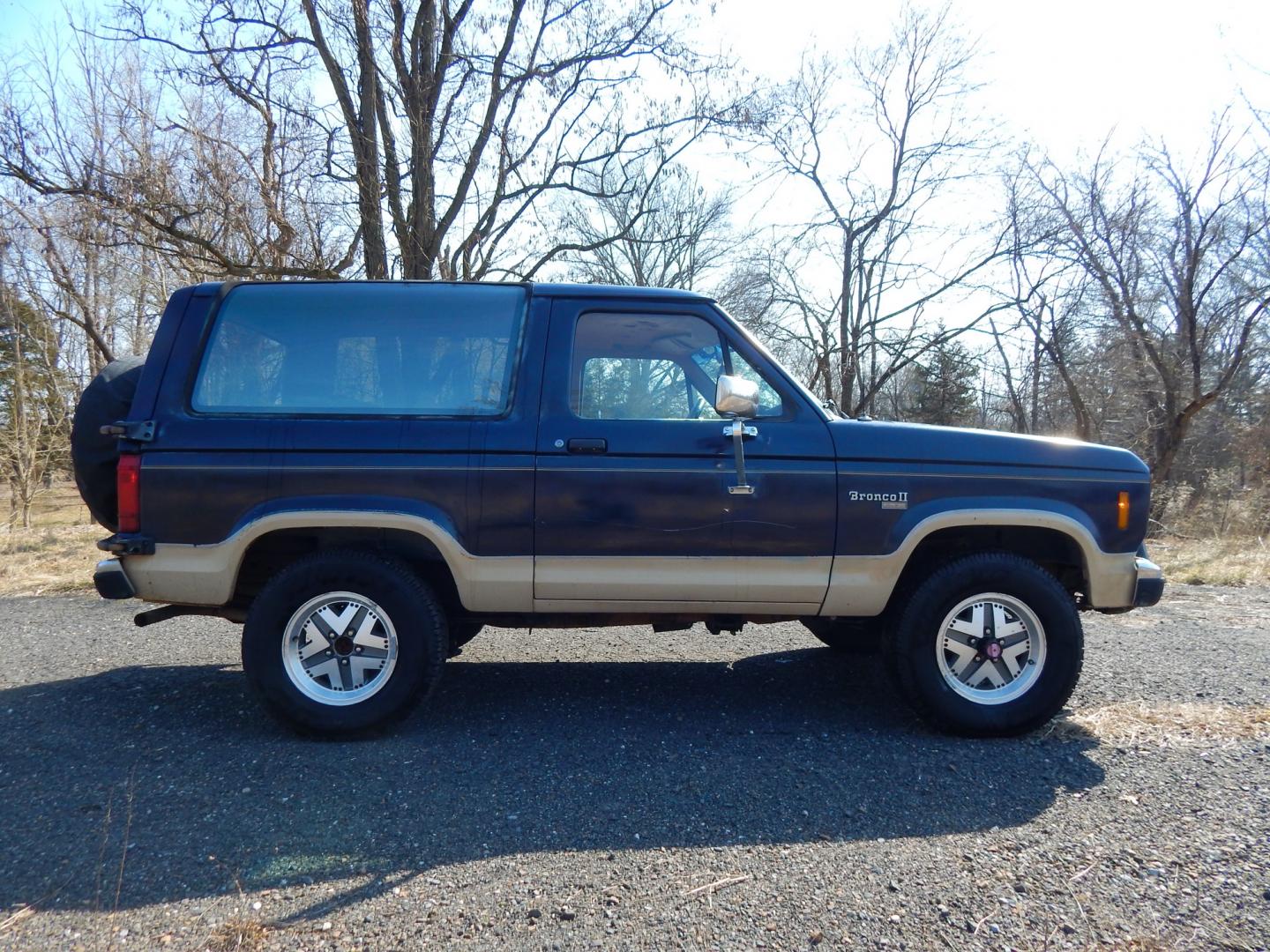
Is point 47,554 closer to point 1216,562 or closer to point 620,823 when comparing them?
point 620,823

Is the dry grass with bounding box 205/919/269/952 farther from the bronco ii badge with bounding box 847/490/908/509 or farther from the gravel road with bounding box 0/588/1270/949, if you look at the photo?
the bronco ii badge with bounding box 847/490/908/509

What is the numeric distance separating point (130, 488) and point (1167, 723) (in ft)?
16.4

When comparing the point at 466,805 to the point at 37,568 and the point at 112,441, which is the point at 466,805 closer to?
the point at 112,441

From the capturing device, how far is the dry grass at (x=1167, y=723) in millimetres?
3607

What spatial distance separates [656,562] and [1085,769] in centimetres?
200

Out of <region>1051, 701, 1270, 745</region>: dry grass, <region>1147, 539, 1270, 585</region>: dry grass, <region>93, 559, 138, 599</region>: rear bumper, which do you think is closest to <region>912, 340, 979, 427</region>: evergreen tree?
<region>1147, 539, 1270, 585</region>: dry grass

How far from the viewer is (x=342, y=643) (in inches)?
140

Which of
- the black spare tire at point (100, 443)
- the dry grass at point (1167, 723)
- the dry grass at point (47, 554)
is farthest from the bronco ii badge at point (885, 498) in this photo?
the dry grass at point (47, 554)

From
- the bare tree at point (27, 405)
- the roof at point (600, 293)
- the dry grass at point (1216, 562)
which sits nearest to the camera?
the roof at point (600, 293)

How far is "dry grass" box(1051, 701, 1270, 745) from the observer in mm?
3607

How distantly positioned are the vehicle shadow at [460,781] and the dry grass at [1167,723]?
241mm

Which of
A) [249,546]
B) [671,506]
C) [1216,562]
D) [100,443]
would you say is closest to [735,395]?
[671,506]

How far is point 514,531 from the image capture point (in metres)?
3.55

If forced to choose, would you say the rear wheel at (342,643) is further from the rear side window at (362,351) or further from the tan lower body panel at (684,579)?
the rear side window at (362,351)
